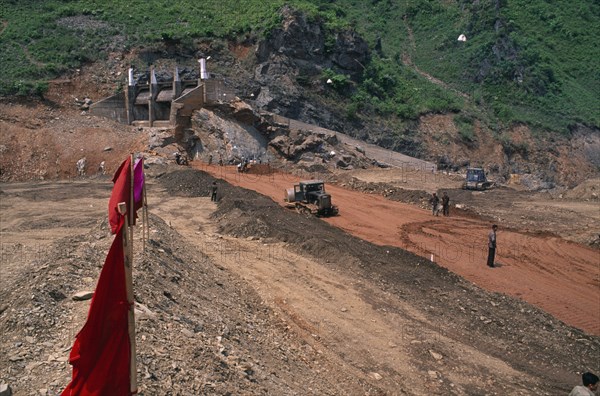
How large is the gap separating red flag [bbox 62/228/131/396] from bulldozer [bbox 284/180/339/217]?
19838 millimetres

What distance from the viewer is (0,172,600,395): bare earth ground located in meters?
8.32

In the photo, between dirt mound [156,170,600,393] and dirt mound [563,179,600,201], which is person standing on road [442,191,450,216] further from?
dirt mound [563,179,600,201]

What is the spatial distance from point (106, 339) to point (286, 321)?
7647mm

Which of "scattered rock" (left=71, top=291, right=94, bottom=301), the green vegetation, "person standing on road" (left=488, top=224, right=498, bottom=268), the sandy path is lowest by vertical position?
the sandy path

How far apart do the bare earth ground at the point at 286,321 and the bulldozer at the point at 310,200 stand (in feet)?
14.5

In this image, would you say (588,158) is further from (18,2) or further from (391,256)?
(18,2)

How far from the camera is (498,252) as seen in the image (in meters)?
21.2

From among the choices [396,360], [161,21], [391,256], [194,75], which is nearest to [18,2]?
[161,21]

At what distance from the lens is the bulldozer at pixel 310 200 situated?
2514 centimetres

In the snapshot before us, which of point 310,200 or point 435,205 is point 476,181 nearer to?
point 435,205

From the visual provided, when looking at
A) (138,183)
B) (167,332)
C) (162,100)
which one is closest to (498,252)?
(167,332)

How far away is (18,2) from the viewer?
57.9 metres

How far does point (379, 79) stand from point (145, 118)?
866 inches

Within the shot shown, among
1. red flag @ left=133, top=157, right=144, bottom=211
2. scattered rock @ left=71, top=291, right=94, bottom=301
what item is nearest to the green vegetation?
scattered rock @ left=71, top=291, right=94, bottom=301
